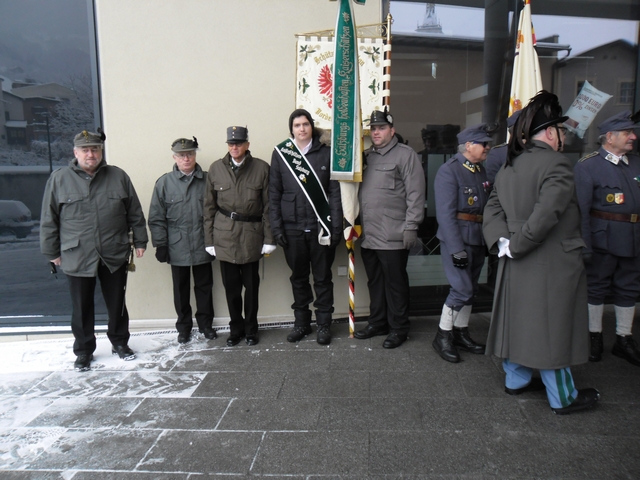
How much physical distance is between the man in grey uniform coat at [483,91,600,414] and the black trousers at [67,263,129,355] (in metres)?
3.17

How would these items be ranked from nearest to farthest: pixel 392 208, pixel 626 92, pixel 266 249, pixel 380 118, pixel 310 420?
1. pixel 310 420
2. pixel 380 118
3. pixel 392 208
4. pixel 266 249
5. pixel 626 92

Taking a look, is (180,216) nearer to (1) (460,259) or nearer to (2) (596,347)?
(1) (460,259)

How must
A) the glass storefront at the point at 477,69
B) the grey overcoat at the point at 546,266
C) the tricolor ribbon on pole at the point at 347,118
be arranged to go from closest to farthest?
the grey overcoat at the point at 546,266 → the tricolor ribbon on pole at the point at 347,118 → the glass storefront at the point at 477,69

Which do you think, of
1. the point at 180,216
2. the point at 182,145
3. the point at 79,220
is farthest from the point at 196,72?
the point at 79,220

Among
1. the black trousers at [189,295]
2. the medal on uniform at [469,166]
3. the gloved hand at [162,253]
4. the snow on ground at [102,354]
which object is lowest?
the snow on ground at [102,354]

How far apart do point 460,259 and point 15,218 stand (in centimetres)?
432

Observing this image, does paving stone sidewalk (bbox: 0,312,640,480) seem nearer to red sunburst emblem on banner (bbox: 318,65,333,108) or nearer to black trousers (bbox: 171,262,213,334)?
black trousers (bbox: 171,262,213,334)

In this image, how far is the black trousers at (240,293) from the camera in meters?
4.77

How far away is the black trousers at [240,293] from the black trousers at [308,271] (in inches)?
14.4

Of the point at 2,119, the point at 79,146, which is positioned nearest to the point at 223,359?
the point at 79,146

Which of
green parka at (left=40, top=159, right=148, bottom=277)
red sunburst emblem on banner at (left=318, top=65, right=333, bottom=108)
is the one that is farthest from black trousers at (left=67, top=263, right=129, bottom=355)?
red sunburst emblem on banner at (left=318, top=65, right=333, bottom=108)

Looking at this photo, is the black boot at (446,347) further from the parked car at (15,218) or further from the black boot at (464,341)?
the parked car at (15,218)

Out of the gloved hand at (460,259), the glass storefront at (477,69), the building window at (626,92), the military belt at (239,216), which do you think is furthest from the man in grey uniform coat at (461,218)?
the building window at (626,92)

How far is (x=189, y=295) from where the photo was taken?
5.01 metres
